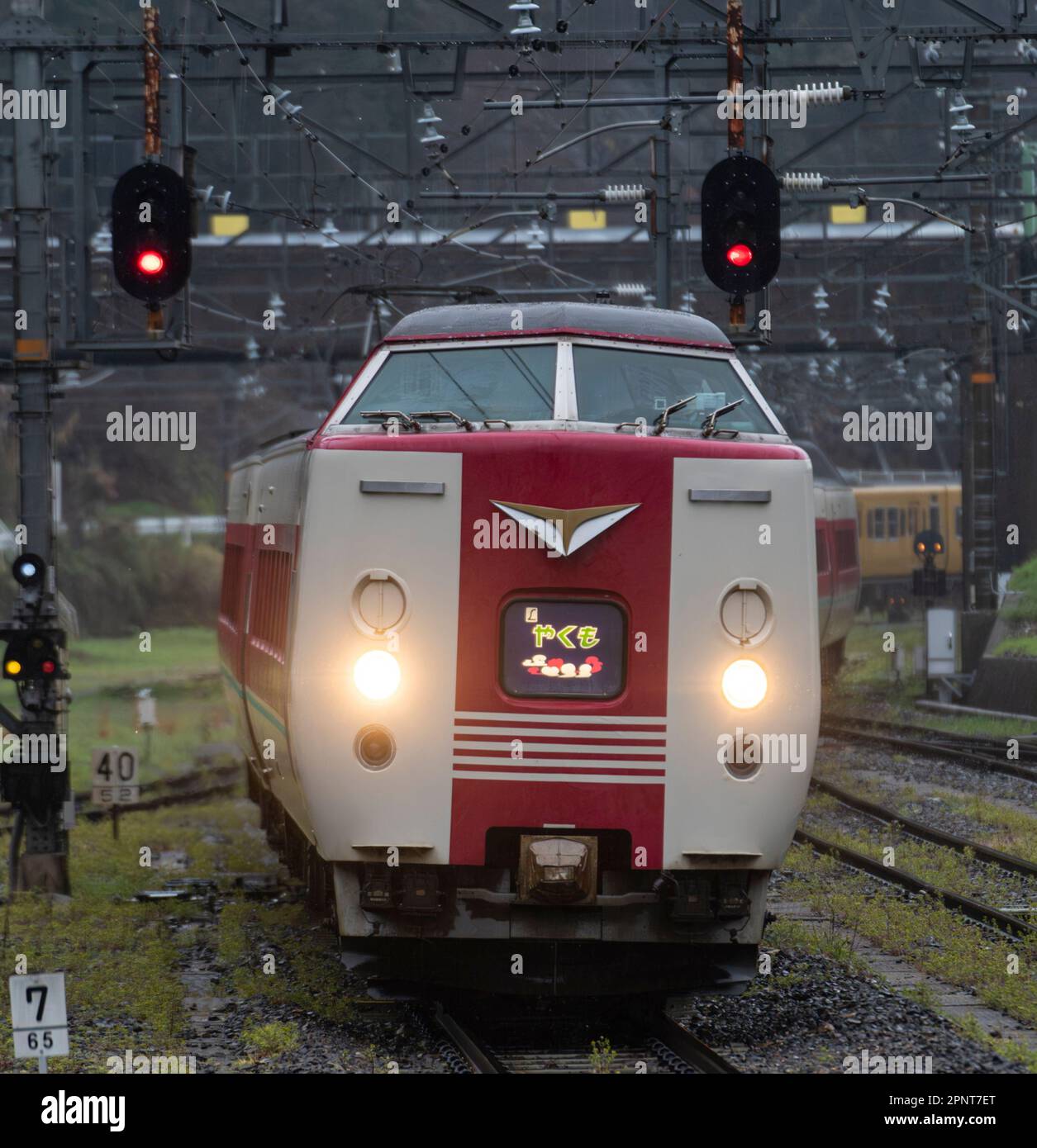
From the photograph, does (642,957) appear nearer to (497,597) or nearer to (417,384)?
(497,597)

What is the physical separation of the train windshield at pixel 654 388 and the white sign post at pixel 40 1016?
358 cm

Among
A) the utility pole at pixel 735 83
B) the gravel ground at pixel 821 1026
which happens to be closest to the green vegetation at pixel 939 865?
the gravel ground at pixel 821 1026

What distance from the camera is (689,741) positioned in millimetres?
8391

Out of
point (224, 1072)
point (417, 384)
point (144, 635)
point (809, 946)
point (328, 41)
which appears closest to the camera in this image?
point (224, 1072)

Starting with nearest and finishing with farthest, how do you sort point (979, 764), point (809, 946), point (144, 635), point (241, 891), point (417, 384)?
Answer: 1. point (417, 384)
2. point (809, 946)
3. point (144, 635)
4. point (241, 891)
5. point (979, 764)

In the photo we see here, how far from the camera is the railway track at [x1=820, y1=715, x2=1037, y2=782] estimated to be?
21250mm

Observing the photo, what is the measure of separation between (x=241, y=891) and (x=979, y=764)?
10.3m

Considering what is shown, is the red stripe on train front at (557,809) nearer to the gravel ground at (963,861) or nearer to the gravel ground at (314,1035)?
the gravel ground at (314,1035)

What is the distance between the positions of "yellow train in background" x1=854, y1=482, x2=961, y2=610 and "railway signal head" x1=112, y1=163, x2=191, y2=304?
37271 mm


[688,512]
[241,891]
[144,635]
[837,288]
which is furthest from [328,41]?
[837,288]

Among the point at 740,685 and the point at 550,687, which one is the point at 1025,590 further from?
the point at 550,687

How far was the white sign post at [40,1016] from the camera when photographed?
779 centimetres

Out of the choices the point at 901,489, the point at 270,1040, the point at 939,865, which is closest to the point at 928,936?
the point at 939,865

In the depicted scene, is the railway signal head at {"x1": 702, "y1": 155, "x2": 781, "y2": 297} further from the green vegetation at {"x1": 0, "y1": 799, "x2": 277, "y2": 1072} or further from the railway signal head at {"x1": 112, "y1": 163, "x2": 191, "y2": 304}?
the green vegetation at {"x1": 0, "y1": 799, "x2": 277, "y2": 1072}
